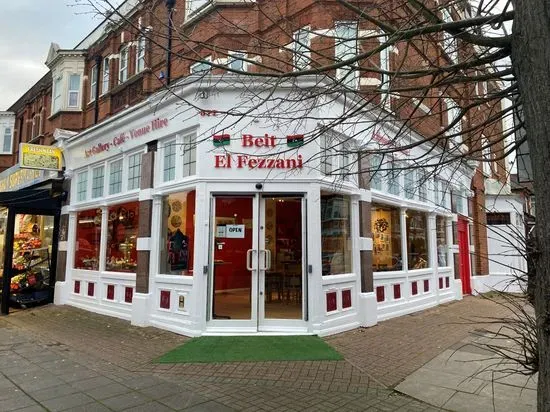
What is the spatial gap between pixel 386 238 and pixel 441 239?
Result: 389cm

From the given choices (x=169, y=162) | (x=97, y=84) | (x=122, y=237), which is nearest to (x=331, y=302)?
(x=169, y=162)

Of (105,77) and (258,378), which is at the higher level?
(105,77)

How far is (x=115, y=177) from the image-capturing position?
11086mm

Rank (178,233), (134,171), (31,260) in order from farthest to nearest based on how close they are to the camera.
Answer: (31,260) → (134,171) → (178,233)

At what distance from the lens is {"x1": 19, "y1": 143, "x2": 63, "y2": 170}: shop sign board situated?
12.2 meters

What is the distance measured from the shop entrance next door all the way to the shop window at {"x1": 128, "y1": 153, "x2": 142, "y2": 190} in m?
2.99

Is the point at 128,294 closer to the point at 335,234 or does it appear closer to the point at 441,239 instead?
the point at 335,234

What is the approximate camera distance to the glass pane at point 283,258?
8062 millimetres

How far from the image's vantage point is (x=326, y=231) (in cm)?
857

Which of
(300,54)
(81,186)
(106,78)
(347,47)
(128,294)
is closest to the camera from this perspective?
(300,54)

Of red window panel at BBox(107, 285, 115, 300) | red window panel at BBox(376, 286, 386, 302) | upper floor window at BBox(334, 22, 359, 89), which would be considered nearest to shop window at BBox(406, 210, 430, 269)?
red window panel at BBox(376, 286, 386, 302)

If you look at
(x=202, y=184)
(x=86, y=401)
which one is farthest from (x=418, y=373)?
(x=202, y=184)

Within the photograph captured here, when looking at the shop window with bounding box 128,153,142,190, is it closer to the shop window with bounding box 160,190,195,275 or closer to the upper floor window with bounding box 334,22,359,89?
the shop window with bounding box 160,190,195,275

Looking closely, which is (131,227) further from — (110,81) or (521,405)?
(521,405)
